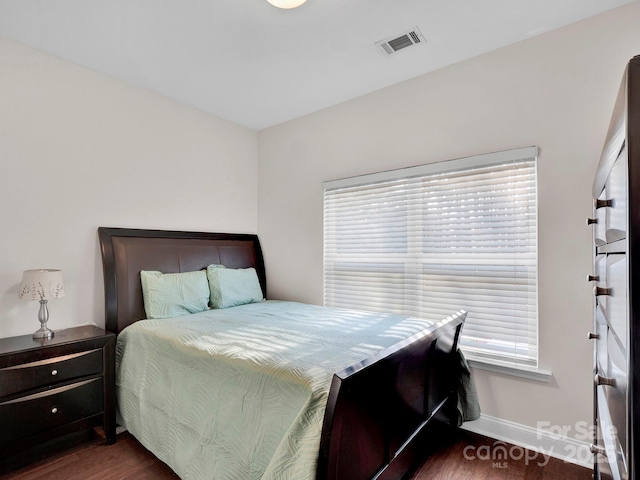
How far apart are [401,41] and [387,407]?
2265 mm

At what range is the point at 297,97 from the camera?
312cm

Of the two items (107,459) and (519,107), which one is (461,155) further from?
(107,459)

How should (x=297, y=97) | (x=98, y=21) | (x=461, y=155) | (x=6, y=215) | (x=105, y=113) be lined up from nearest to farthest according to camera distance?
(x=98, y=21)
(x=6, y=215)
(x=461, y=155)
(x=105, y=113)
(x=297, y=97)

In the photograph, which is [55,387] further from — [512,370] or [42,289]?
[512,370]

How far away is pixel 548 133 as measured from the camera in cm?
218

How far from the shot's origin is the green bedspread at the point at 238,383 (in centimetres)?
133

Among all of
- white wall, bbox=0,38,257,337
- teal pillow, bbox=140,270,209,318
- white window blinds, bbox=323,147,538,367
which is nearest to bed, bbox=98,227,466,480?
teal pillow, bbox=140,270,209,318

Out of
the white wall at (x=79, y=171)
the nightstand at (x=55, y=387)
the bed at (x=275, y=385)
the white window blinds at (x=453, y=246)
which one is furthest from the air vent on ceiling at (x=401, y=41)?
the nightstand at (x=55, y=387)

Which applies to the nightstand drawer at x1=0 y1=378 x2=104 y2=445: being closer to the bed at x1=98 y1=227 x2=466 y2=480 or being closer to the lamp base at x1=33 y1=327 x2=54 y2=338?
the bed at x1=98 y1=227 x2=466 y2=480

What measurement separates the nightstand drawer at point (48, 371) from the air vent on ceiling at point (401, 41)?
2.86 metres

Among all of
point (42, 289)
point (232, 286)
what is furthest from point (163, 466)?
point (232, 286)

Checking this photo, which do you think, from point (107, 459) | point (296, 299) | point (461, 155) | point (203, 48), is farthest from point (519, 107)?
point (107, 459)

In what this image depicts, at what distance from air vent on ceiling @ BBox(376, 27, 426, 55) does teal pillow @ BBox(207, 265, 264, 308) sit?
230cm

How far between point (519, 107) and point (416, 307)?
1.64m
